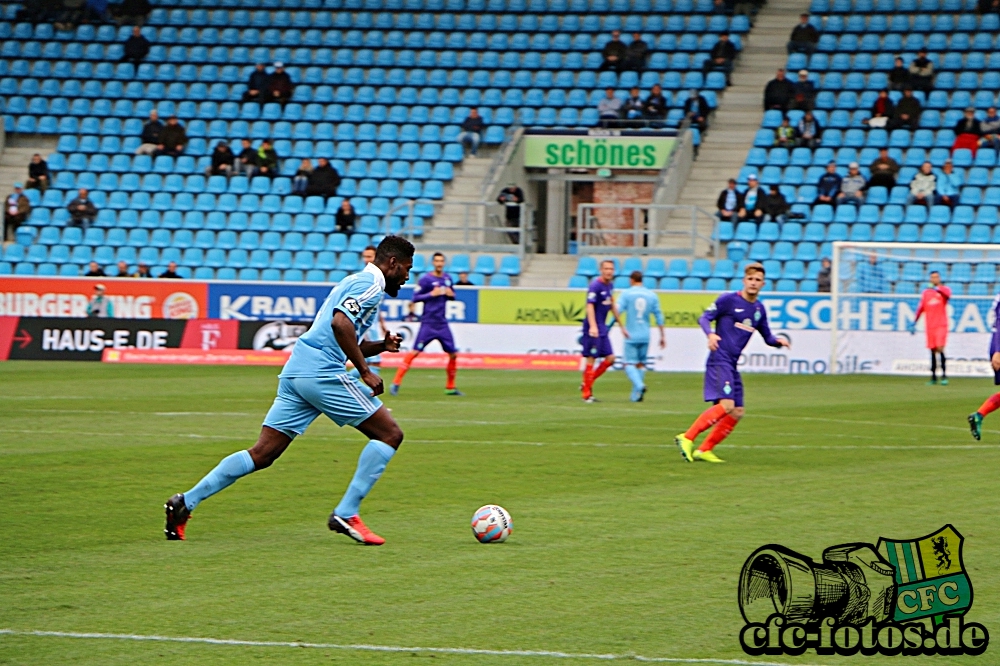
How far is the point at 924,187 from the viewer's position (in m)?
32.0

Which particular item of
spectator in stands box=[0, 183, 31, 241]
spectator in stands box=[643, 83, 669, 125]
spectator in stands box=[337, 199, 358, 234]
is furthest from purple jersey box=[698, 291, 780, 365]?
spectator in stands box=[0, 183, 31, 241]

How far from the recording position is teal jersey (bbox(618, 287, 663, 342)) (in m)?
22.9

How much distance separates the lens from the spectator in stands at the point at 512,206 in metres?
34.3

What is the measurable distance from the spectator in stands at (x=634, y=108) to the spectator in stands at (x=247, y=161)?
964 centimetres

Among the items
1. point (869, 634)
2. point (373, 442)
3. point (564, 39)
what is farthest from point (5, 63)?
point (869, 634)

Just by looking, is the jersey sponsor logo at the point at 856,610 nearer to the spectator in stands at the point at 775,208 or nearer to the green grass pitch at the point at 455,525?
the green grass pitch at the point at 455,525

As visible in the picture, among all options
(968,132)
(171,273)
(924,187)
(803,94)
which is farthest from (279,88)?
(968,132)

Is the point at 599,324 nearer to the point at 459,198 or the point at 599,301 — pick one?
the point at 599,301

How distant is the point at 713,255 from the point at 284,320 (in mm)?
10191

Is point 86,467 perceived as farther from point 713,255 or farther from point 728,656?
point 713,255

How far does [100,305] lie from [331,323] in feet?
73.5

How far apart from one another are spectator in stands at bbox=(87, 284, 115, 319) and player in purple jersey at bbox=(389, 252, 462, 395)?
395 inches

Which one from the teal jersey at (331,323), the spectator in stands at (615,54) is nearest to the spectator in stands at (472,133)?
the spectator in stands at (615,54)

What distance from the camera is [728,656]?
6230mm
